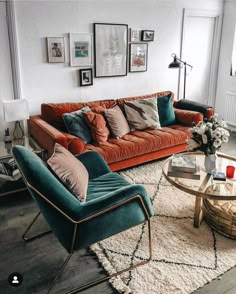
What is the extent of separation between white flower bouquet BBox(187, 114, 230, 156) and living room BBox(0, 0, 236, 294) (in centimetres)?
67

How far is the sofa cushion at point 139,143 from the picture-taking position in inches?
131

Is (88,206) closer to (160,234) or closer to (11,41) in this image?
(160,234)

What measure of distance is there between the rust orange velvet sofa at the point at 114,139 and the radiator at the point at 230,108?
4.79 ft

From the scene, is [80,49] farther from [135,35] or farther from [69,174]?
[69,174]

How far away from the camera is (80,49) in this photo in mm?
3855

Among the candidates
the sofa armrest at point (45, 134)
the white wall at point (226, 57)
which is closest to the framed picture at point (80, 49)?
the sofa armrest at point (45, 134)

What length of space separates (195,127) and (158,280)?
1.27 m

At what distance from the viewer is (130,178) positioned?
3.45 meters

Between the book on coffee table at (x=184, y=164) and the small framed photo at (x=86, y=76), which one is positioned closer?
the book on coffee table at (x=184, y=164)

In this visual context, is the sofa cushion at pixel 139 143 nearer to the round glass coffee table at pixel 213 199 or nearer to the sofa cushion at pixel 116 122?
the sofa cushion at pixel 116 122

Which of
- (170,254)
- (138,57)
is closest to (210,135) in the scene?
(170,254)

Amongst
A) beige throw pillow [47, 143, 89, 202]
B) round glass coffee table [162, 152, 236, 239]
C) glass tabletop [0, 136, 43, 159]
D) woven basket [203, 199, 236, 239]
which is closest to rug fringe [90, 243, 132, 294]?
beige throw pillow [47, 143, 89, 202]

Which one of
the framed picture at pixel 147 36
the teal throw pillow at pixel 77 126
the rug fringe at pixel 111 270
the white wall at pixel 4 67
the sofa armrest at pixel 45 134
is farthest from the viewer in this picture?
the framed picture at pixel 147 36

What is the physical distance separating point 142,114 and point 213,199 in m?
1.82
